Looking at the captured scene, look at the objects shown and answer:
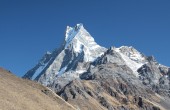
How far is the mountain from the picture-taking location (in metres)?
74.2

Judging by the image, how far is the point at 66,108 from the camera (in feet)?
306

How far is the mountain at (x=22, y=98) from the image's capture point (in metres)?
74.2

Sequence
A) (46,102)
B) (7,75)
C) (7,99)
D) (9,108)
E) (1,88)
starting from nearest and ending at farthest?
1. (9,108)
2. (7,99)
3. (1,88)
4. (46,102)
5. (7,75)

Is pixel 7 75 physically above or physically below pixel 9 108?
above

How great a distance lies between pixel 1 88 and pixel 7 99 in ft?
20.0

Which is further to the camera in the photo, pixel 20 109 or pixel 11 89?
pixel 11 89

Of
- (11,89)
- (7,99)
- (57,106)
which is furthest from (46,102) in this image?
(7,99)

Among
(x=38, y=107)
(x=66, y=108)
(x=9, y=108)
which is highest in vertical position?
(x=66, y=108)

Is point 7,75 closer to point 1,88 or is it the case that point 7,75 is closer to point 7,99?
point 1,88

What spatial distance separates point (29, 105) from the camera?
78.4 meters

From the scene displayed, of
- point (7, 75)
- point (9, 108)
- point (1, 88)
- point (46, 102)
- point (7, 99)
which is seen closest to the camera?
point (9, 108)

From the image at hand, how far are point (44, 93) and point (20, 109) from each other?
84.5 ft

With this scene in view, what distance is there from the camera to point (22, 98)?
80.4 m

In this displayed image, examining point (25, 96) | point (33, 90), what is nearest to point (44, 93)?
point (33, 90)
